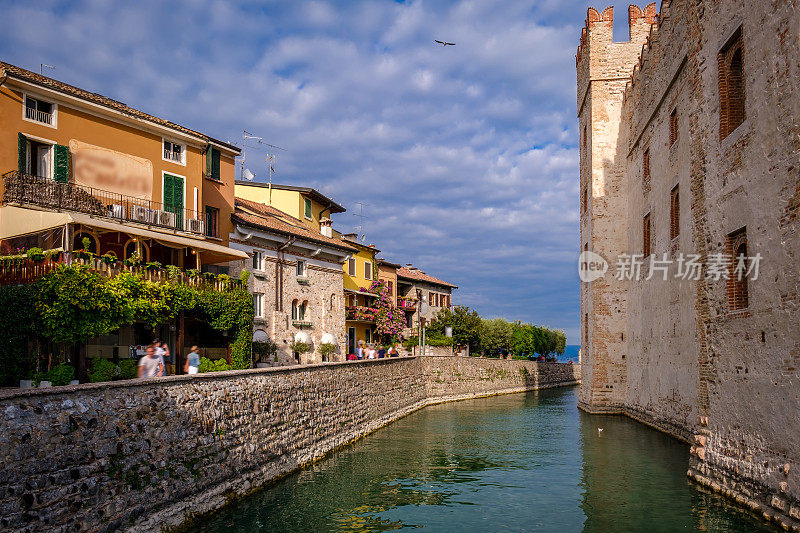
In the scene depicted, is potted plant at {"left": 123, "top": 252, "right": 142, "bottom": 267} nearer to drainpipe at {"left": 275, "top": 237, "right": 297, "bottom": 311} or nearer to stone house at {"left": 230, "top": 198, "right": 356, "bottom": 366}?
stone house at {"left": 230, "top": 198, "right": 356, "bottom": 366}

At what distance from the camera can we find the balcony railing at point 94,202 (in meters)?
17.7

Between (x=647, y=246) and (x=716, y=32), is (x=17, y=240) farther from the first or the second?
(x=647, y=246)

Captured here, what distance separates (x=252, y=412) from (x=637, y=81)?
65.0ft

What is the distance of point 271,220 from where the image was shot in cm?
2947

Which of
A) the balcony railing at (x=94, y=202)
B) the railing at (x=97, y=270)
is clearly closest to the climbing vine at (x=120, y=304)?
the railing at (x=97, y=270)

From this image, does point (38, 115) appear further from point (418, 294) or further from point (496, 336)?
point (496, 336)

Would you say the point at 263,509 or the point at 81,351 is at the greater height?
the point at 81,351

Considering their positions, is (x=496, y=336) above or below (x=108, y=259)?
below

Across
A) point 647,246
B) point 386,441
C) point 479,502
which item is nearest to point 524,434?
point 386,441

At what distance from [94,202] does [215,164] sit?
→ 6.47 meters

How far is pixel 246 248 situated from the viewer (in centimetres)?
2634

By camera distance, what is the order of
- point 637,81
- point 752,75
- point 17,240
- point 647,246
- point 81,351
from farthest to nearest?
point 637,81, point 647,246, point 17,240, point 81,351, point 752,75

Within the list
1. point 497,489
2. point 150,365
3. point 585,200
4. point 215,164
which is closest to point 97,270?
point 150,365

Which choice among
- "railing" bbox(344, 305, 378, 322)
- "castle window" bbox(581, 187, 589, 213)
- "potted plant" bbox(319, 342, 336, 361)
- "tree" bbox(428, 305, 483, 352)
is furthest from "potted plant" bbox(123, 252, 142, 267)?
"tree" bbox(428, 305, 483, 352)
